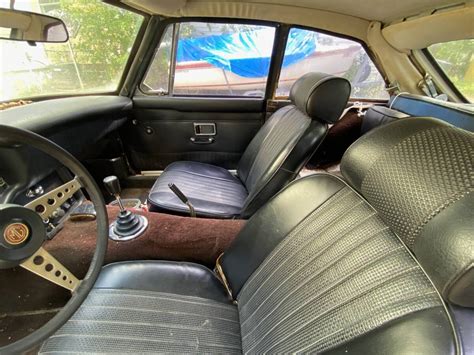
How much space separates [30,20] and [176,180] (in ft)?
2.88

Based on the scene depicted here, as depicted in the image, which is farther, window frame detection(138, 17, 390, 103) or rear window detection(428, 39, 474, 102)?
window frame detection(138, 17, 390, 103)

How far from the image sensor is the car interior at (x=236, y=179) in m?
0.49

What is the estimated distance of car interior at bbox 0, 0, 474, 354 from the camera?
49 cm

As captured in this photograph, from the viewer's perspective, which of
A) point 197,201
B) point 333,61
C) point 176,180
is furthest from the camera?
point 333,61

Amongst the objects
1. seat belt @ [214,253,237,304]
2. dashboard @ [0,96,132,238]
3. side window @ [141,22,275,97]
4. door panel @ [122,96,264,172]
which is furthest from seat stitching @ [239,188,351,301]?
side window @ [141,22,275,97]

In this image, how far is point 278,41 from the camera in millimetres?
1760

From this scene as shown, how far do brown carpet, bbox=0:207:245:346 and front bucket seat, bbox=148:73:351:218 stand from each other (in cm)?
23

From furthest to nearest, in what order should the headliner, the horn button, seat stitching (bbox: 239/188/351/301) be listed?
1. the headliner
2. seat stitching (bbox: 239/188/351/301)
3. the horn button

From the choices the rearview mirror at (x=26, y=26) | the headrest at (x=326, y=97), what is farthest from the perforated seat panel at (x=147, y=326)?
the rearview mirror at (x=26, y=26)

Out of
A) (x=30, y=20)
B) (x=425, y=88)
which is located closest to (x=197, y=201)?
(x=30, y=20)

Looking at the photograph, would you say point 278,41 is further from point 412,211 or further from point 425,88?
point 412,211

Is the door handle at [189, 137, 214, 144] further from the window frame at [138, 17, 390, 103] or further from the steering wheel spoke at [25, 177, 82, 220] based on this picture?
the steering wheel spoke at [25, 177, 82, 220]

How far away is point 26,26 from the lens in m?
1.01

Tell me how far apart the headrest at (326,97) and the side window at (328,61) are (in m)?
0.81
